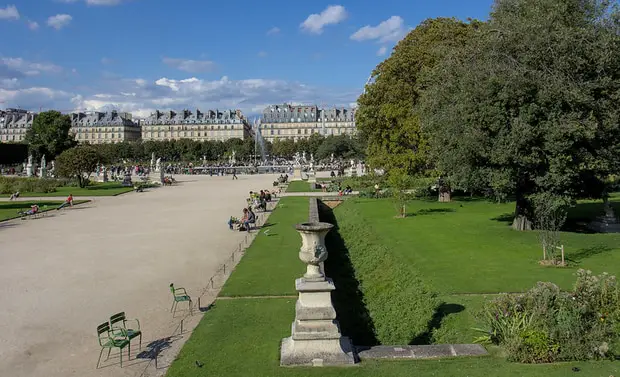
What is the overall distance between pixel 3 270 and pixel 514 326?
50.1 ft

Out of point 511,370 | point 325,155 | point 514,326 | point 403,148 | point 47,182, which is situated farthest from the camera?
point 325,155

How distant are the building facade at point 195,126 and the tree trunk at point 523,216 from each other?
142854 mm

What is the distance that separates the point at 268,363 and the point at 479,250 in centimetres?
1114

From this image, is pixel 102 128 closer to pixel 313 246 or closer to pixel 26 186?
pixel 26 186

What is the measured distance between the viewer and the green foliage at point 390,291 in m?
12.2

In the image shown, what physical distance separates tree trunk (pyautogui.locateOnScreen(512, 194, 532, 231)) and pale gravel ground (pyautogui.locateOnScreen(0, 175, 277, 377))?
11924 mm

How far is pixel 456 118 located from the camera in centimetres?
2047

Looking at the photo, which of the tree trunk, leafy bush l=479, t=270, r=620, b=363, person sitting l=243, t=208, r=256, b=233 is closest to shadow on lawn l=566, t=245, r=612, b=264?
the tree trunk

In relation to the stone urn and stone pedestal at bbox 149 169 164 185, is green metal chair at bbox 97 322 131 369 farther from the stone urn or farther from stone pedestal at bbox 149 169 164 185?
stone pedestal at bbox 149 169 164 185

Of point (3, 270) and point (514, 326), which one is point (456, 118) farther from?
point (3, 270)

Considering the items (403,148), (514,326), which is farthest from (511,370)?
(403,148)

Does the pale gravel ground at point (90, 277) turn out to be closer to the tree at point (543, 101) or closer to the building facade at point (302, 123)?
the tree at point (543, 101)

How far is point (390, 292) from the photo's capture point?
15016mm

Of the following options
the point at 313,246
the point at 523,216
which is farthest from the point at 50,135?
the point at 313,246
